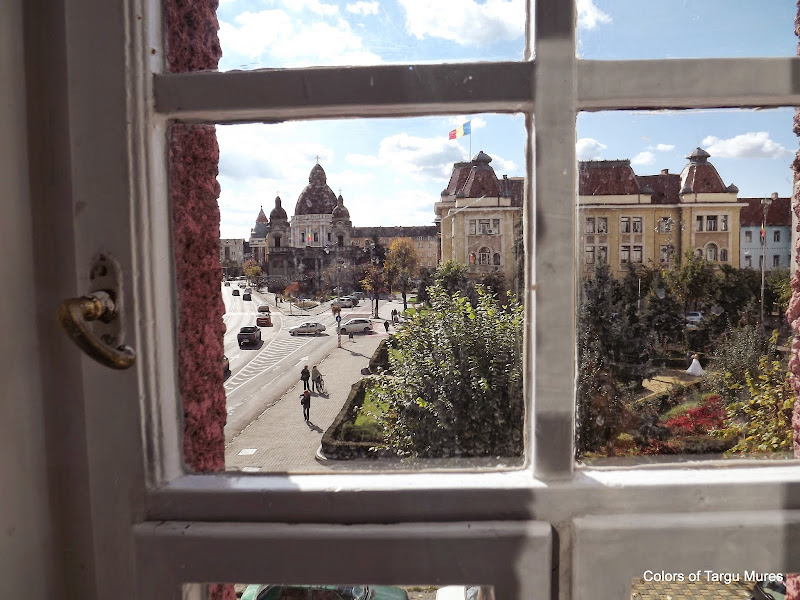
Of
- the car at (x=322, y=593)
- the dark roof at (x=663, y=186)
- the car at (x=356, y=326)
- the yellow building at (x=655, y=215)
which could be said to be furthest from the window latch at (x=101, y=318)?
the dark roof at (x=663, y=186)

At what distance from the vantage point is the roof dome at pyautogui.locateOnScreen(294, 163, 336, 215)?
1.50 meters

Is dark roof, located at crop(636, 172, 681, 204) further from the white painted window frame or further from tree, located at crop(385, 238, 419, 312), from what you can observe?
tree, located at crop(385, 238, 419, 312)

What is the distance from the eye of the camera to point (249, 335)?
1.78 metres

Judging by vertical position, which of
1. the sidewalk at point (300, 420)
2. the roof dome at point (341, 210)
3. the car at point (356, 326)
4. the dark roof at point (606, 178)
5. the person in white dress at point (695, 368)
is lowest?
the sidewalk at point (300, 420)

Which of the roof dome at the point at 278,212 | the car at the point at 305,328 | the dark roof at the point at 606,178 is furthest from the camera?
the car at the point at 305,328

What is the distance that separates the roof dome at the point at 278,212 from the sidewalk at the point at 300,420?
1.59 feet

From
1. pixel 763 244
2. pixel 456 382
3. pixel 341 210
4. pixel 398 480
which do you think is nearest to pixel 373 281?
pixel 341 210

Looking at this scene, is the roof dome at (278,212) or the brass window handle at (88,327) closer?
the brass window handle at (88,327)

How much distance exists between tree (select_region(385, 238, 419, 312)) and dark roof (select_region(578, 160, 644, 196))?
23.4 inches

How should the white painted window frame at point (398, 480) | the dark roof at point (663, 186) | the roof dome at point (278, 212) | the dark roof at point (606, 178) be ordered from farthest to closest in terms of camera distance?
the roof dome at point (278, 212) → the dark roof at point (663, 186) → the dark roof at point (606, 178) → the white painted window frame at point (398, 480)

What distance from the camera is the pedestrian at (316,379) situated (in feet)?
5.68

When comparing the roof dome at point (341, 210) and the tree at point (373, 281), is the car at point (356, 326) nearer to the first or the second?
the tree at point (373, 281)

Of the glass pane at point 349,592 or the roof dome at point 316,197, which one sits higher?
the roof dome at point 316,197

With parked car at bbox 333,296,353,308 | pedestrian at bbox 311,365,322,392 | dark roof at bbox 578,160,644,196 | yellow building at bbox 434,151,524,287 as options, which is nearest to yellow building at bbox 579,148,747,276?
dark roof at bbox 578,160,644,196
